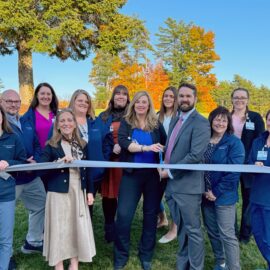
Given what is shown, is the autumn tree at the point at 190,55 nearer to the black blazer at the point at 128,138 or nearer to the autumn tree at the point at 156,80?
the autumn tree at the point at 156,80

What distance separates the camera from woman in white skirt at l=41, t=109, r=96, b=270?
3381 mm

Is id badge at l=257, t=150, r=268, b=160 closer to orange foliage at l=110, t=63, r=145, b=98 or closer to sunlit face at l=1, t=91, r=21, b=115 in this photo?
sunlit face at l=1, t=91, r=21, b=115

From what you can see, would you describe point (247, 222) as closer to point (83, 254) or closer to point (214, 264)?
point (214, 264)

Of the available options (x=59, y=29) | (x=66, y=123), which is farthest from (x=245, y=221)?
(x=59, y=29)

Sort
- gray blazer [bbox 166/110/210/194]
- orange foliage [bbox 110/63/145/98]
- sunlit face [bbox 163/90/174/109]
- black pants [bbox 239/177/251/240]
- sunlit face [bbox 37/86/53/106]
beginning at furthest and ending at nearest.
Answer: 1. orange foliage [bbox 110/63/145/98]
2. black pants [bbox 239/177/251/240]
3. sunlit face [bbox 163/90/174/109]
4. sunlit face [bbox 37/86/53/106]
5. gray blazer [bbox 166/110/210/194]

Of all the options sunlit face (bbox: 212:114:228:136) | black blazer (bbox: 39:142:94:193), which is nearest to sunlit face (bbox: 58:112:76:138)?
black blazer (bbox: 39:142:94:193)

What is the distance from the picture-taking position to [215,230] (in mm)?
3535

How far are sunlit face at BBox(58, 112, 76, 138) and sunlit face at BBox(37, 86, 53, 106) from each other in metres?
0.86

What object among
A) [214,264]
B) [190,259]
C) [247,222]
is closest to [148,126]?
[190,259]

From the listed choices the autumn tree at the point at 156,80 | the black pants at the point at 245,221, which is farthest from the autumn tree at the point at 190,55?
the black pants at the point at 245,221

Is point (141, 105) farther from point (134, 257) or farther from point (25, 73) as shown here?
point (25, 73)

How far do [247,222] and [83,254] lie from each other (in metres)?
2.52

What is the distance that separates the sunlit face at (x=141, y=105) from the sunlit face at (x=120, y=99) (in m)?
0.72

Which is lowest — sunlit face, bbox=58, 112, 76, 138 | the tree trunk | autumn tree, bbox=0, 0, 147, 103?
sunlit face, bbox=58, 112, 76, 138
